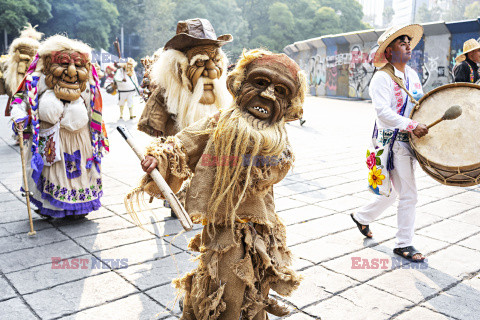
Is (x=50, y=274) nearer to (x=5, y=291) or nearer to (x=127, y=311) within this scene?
(x=5, y=291)

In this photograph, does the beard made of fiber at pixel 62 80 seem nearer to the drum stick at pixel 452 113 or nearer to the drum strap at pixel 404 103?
the drum strap at pixel 404 103

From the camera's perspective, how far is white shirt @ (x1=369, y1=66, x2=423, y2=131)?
360cm

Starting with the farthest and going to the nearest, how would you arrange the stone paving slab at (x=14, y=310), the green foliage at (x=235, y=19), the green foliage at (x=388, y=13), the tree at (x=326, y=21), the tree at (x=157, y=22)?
the green foliage at (x=388, y=13), the tree at (x=326, y=21), the tree at (x=157, y=22), the green foliage at (x=235, y=19), the stone paving slab at (x=14, y=310)

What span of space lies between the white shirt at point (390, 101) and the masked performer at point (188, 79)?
1.43 m

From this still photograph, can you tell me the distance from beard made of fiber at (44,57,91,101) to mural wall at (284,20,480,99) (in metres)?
15.8

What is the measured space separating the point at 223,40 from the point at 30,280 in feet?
8.75

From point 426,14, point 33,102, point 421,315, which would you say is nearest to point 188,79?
point 33,102

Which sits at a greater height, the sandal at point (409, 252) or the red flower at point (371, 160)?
the red flower at point (371, 160)

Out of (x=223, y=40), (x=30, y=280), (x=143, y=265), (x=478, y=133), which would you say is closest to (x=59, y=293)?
(x=30, y=280)

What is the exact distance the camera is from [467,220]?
477 cm

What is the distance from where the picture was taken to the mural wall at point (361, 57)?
57.6 feet

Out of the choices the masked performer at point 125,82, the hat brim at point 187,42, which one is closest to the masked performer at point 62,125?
the hat brim at point 187,42

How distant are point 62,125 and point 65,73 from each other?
53cm

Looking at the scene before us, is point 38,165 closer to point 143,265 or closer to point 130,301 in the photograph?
point 143,265
